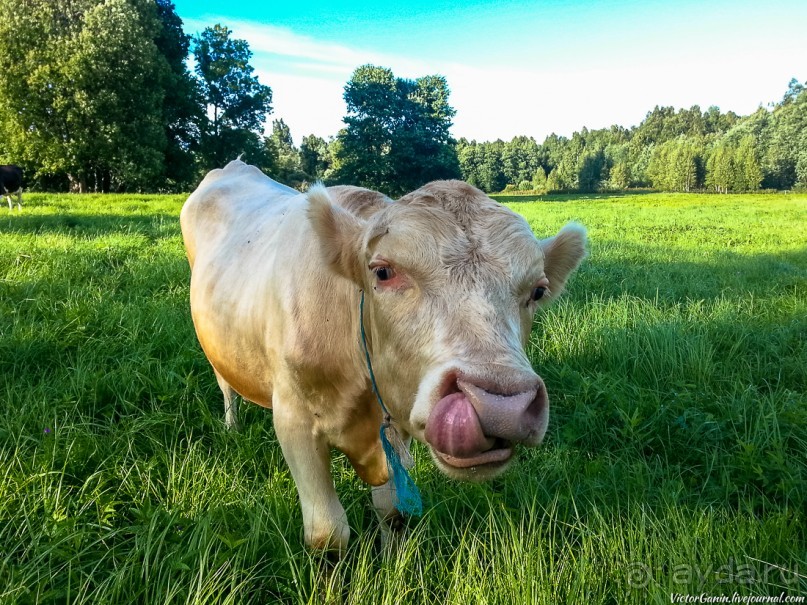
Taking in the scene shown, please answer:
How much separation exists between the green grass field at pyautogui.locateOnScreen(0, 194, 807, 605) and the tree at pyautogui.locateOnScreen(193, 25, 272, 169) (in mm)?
41250

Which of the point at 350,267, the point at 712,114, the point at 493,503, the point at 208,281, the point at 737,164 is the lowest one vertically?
the point at 493,503

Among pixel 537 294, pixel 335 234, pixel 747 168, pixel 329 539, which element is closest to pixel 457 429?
pixel 537 294

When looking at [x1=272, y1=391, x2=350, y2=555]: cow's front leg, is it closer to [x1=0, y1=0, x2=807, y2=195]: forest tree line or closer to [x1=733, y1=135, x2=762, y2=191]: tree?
[x1=0, y1=0, x2=807, y2=195]: forest tree line

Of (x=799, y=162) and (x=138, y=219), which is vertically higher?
(x=799, y=162)

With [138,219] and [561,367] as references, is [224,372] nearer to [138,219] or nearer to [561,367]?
[561,367]

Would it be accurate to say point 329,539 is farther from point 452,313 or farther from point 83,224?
point 83,224

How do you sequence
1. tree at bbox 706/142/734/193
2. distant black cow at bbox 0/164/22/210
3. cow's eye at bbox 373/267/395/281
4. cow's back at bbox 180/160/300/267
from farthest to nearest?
tree at bbox 706/142/734/193 → distant black cow at bbox 0/164/22/210 → cow's back at bbox 180/160/300/267 → cow's eye at bbox 373/267/395/281

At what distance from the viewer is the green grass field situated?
78.3 inches

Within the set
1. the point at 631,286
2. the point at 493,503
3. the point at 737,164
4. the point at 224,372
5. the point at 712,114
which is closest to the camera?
the point at 493,503

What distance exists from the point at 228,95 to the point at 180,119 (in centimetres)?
698

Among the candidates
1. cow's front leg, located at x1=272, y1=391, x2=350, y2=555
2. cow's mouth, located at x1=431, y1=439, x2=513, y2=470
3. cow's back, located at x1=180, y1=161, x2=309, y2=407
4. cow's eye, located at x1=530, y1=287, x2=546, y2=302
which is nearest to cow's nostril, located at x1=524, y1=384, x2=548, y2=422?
cow's mouth, located at x1=431, y1=439, x2=513, y2=470

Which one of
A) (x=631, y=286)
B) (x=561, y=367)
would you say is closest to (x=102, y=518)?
(x=561, y=367)

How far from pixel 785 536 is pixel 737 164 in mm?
99377

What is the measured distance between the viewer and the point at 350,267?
7.11ft
